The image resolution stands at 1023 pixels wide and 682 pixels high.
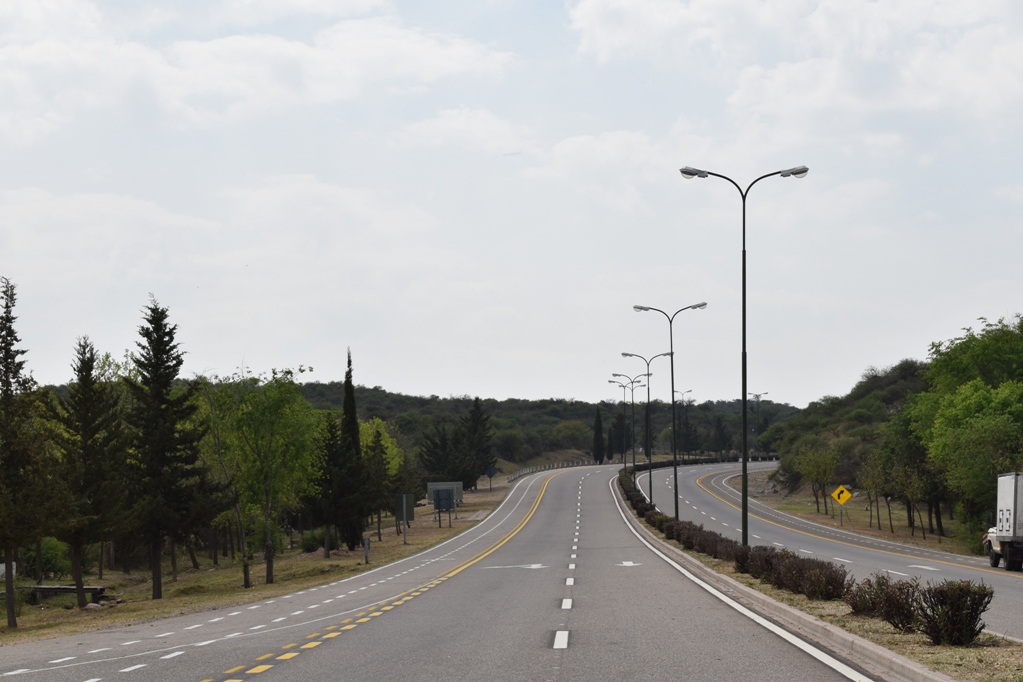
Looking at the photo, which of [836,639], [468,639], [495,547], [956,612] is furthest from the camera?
[495,547]

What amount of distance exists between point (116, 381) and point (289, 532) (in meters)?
30.7

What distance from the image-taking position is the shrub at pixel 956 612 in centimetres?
1120

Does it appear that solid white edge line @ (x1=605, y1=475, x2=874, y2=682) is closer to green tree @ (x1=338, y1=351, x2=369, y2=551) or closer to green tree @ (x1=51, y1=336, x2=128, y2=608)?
green tree @ (x1=51, y1=336, x2=128, y2=608)

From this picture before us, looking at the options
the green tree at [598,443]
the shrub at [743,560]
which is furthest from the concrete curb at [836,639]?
the green tree at [598,443]

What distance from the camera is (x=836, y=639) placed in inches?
489

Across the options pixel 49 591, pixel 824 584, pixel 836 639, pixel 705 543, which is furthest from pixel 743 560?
pixel 49 591

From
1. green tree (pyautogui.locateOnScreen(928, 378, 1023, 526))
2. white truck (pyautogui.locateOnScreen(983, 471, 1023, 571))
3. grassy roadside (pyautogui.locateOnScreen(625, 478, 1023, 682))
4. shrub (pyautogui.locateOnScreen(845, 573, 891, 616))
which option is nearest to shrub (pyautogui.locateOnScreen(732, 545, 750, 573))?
grassy roadside (pyautogui.locateOnScreen(625, 478, 1023, 682))

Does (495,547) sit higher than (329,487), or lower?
lower

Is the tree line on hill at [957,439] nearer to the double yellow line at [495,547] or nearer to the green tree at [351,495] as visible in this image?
the double yellow line at [495,547]

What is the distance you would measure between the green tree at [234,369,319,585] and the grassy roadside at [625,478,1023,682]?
36668 mm

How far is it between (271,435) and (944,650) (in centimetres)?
4195

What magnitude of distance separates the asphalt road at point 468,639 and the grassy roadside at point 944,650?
770 millimetres

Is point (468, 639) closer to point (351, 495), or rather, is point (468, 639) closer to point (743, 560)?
point (743, 560)

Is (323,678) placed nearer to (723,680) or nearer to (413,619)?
(723,680)
